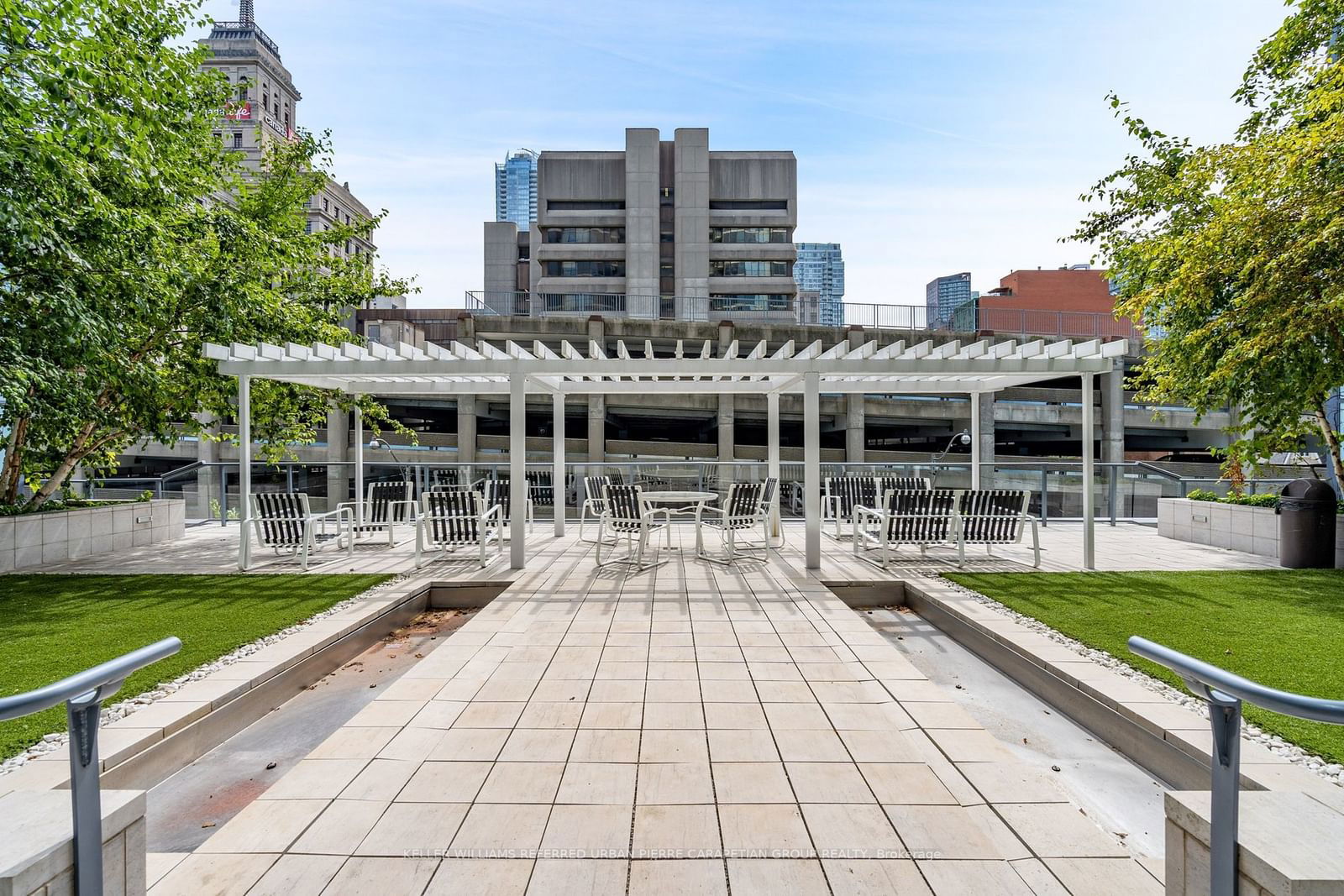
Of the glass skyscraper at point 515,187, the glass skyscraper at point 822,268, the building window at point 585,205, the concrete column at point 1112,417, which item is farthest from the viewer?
the glass skyscraper at point 515,187

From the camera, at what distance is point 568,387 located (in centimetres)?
1067

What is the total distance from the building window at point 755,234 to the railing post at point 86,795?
155 ft

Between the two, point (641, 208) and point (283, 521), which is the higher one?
point (641, 208)

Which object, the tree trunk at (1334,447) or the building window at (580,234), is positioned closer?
the tree trunk at (1334,447)

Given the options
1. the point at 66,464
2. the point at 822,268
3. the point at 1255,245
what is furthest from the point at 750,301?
the point at 822,268

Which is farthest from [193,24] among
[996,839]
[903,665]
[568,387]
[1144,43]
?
[1144,43]

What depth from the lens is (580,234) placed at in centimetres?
4653

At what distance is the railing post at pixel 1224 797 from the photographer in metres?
1.61

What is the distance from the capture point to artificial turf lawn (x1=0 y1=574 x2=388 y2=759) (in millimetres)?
3947

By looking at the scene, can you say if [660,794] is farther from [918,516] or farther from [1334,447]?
[1334,447]

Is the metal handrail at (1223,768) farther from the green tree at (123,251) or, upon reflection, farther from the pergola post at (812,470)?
the green tree at (123,251)

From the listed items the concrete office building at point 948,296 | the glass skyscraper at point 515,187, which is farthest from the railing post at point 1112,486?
the glass skyscraper at point 515,187

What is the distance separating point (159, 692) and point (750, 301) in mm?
41847

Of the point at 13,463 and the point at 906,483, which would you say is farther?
the point at 906,483
